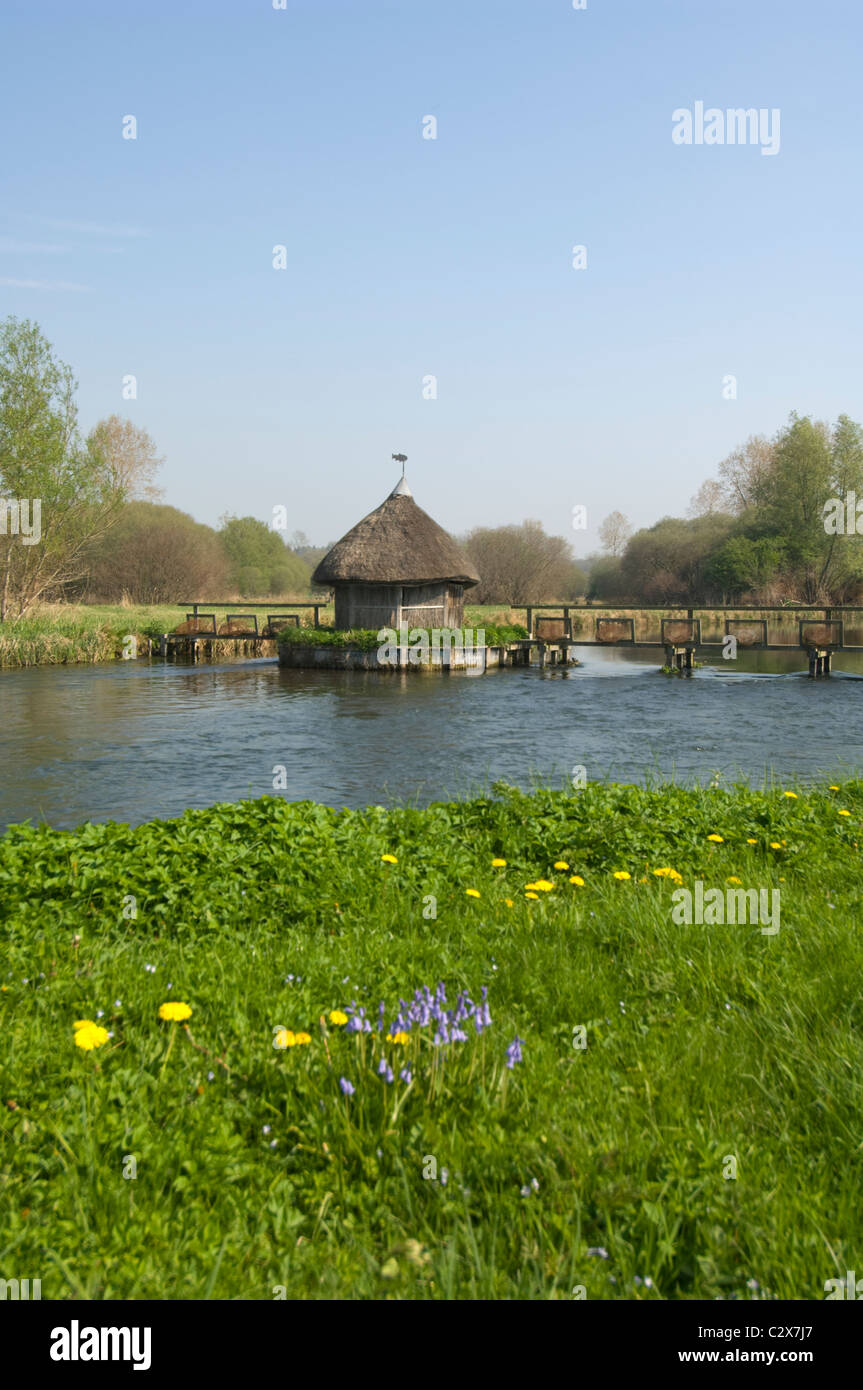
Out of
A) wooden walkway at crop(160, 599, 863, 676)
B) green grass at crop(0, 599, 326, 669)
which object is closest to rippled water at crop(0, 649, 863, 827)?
wooden walkway at crop(160, 599, 863, 676)

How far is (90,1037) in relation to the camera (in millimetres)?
3238

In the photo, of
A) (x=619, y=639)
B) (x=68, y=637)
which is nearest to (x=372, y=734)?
(x=68, y=637)

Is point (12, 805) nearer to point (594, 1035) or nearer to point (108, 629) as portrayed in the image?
point (594, 1035)

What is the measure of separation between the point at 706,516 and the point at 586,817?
236 ft

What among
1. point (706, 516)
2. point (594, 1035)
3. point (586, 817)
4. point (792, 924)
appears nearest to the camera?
point (594, 1035)

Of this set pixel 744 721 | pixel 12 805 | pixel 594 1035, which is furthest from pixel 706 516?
pixel 594 1035

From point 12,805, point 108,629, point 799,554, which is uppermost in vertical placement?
point 799,554

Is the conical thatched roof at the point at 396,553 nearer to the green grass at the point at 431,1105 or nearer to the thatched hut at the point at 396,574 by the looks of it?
the thatched hut at the point at 396,574

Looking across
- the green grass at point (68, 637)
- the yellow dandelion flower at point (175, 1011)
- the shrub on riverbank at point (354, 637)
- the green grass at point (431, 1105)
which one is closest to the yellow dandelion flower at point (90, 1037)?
the green grass at point (431, 1105)

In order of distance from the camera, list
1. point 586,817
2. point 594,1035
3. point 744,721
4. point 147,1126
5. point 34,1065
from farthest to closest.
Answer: point 744,721 → point 586,817 → point 594,1035 → point 34,1065 → point 147,1126

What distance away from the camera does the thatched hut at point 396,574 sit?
117 feet
